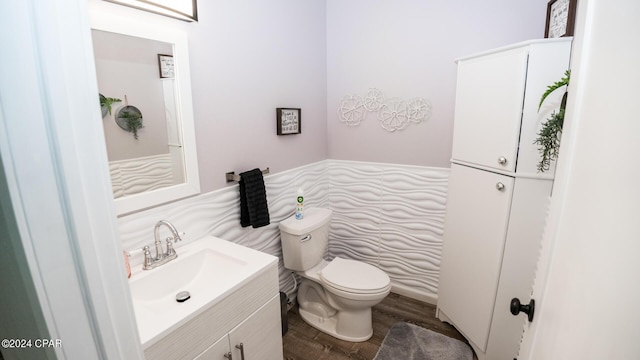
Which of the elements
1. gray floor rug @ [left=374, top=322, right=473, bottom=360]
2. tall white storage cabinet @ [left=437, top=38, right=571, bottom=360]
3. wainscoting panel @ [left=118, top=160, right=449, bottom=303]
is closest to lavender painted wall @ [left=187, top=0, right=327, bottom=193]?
wainscoting panel @ [left=118, top=160, right=449, bottom=303]

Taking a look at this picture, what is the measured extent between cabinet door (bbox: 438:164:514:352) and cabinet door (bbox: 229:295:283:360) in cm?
117

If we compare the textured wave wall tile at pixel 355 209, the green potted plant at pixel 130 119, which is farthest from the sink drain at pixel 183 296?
the textured wave wall tile at pixel 355 209

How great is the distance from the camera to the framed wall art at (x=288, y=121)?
77.7 inches

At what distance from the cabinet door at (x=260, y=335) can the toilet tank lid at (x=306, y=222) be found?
1.81ft

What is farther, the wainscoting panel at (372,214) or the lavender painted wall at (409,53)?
the wainscoting panel at (372,214)

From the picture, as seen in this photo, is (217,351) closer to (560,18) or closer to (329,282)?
(329,282)

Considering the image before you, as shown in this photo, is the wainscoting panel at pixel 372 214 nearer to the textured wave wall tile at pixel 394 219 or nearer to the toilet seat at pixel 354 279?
the textured wave wall tile at pixel 394 219

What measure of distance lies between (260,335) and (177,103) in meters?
1.14

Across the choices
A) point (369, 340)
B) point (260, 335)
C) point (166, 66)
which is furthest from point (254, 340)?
point (166, 66)

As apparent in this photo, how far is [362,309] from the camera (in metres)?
1.94

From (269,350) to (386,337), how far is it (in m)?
0.93

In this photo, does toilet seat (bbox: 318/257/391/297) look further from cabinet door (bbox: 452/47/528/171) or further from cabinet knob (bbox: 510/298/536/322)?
cabinet knob (bbox: 510/298/536/322)

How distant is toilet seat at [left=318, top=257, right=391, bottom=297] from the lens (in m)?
1.85

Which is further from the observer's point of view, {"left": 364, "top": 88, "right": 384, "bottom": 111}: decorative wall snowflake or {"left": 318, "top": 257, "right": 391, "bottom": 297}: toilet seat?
{"left": 364, "top": 88, "right": 384, "bottom": 111}: decorative wall snowflake
